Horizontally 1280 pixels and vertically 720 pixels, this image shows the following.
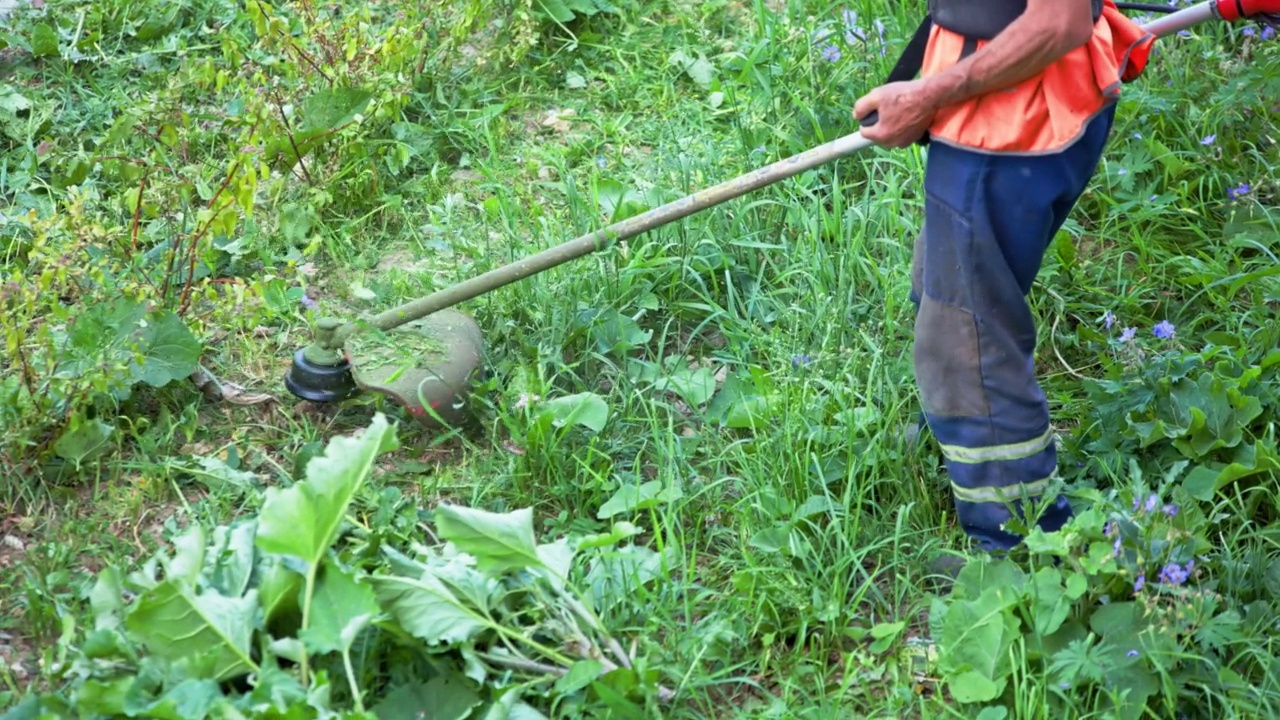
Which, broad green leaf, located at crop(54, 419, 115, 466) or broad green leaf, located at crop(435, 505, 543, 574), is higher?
broad green leaf, located at crop(435, 505, 543, 574)

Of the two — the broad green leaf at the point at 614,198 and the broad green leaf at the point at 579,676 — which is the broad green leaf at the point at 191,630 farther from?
the broad green leaf at the point at 614,198

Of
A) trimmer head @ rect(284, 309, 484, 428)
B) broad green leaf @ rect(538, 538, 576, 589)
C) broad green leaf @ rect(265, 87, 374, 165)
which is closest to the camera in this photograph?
broad green leaf @ rect(538, 538, 576, 589)

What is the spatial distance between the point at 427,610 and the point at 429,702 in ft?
0.57

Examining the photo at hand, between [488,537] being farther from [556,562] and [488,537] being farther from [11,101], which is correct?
[11,101]

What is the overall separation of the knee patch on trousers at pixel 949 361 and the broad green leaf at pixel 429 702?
1.17 m

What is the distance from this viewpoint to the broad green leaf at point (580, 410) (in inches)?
128

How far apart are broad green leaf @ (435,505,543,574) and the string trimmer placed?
77 cm

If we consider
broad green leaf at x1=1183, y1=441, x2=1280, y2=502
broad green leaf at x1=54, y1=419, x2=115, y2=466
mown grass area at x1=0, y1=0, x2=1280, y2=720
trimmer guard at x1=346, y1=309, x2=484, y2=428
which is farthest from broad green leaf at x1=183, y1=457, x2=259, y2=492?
broad green leaf at x1=1183, y1=441, x2=1280, y2=502

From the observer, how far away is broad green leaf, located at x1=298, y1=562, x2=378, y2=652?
240 cm

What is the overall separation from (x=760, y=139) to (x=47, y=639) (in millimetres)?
2569

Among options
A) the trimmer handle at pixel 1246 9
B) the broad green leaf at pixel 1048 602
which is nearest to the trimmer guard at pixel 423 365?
the broad green leaf at pixel 1048 602

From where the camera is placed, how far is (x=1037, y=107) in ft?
8.42

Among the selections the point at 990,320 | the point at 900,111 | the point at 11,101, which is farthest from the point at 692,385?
the point at 11,101

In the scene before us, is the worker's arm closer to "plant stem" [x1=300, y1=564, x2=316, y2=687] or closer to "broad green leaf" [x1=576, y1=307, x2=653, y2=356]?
"broad green leaf" [x1=576, y1=307, x2=653, y2=356]
